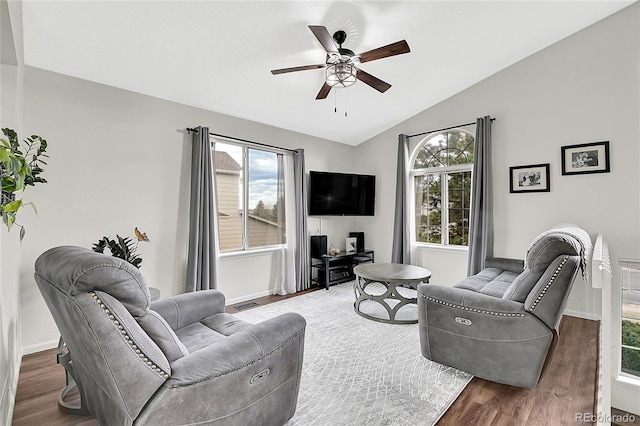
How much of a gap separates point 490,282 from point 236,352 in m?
2.82

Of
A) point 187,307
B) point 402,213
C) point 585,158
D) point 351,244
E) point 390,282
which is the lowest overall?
point 390,282

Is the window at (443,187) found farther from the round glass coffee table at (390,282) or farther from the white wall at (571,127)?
the round glass coffee table at (390,282)

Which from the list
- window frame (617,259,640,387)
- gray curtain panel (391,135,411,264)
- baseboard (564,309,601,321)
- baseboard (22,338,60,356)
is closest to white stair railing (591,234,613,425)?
window frame (617,259,640,387)

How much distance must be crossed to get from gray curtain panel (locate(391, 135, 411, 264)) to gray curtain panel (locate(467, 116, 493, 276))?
3.23 feet

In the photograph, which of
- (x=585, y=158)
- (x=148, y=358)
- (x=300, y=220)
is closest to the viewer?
(x=148, y=358)

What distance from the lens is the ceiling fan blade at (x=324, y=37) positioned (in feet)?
7.44

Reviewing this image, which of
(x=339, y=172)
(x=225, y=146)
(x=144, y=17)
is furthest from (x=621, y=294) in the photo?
(x=144, y=17)

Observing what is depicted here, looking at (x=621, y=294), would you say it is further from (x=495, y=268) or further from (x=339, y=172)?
(x=339, y=172)

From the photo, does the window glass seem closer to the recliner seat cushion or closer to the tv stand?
the tv stand

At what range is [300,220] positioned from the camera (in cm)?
482

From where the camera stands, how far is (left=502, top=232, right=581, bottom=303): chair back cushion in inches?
80.2

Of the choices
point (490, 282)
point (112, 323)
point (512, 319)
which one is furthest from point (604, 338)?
point (112, 323)

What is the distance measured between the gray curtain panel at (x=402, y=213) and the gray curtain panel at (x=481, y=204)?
3.23 feet

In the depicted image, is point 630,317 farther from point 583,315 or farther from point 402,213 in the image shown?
point 402,213
